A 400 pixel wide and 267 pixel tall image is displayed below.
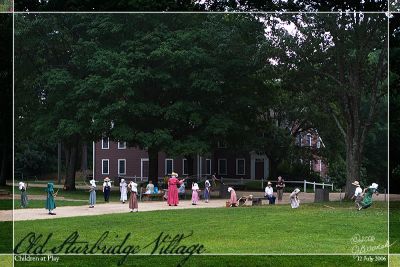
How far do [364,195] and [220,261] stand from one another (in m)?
2.85

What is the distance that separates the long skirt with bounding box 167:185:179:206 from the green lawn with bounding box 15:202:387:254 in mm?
255

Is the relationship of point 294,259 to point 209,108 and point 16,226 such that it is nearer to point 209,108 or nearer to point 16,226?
point 209,108

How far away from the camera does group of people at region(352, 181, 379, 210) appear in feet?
44.9

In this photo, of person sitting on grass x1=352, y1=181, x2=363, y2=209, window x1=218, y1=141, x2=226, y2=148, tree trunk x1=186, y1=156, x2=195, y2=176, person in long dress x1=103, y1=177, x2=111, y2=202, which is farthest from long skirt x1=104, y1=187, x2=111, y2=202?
person sitting on grass x1=352, y1=181, x2=363, y2=209

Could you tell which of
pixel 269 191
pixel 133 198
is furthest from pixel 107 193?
pixel 269 191

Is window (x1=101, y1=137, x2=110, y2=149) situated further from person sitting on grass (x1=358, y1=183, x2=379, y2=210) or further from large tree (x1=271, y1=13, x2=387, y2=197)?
person sitting on grass (x1=358, y1=183, x2=379, y2=210)

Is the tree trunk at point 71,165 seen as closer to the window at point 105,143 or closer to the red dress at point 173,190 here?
the window at point 105,143

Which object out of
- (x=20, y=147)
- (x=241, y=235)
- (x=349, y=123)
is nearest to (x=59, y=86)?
(x=20, y=147)

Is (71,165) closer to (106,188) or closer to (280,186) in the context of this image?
(106,188)

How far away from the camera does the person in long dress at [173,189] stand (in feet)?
45.3

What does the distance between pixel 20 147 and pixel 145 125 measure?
2.21 metres

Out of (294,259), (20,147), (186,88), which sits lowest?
(294,259)

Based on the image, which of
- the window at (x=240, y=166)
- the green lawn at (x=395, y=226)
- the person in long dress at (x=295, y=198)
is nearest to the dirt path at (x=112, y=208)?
the person in long dress at (x=295, y=198)

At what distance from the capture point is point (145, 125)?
14.1 meters
